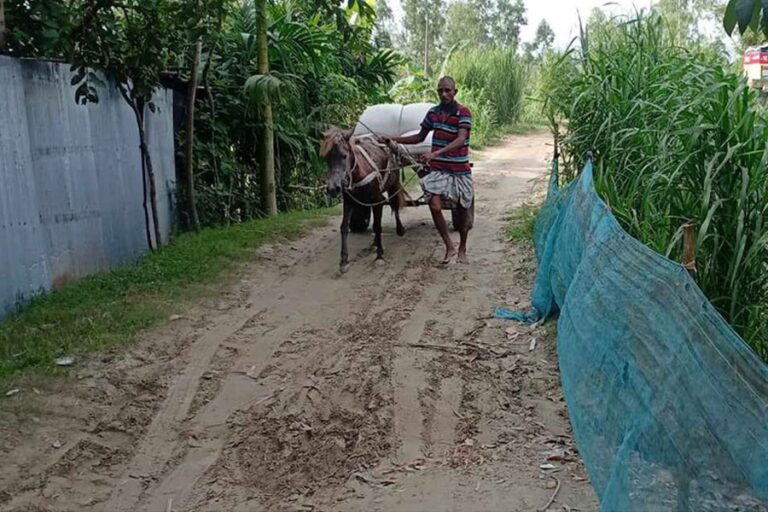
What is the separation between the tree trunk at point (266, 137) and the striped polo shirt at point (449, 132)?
110 inches

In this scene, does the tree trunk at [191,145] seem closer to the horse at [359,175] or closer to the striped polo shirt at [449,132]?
the horse at [359,175]

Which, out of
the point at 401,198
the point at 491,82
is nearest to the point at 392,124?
the point at 401,198

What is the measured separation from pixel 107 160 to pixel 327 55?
523cm

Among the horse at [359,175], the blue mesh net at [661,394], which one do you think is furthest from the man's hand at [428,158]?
the blue mesh net at [661,394]

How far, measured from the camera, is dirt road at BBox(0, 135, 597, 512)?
3.81 m

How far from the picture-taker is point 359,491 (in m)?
3.78

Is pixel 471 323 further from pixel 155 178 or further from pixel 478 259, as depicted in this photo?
pixel 155 178

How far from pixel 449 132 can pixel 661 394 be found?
527 centimetres

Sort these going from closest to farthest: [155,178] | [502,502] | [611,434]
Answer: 1. [611,434]
2. [502,502]
3. [155,178]

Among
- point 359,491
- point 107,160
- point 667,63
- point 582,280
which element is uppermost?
point 667,63

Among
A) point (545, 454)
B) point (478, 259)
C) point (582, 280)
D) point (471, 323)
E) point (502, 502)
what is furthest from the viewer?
point (478, 259)

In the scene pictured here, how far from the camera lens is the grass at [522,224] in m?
8.96

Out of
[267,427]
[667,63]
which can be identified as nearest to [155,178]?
[267,427]

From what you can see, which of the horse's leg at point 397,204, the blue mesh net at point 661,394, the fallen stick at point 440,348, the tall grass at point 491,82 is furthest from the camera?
the tall grass at point 491,82
